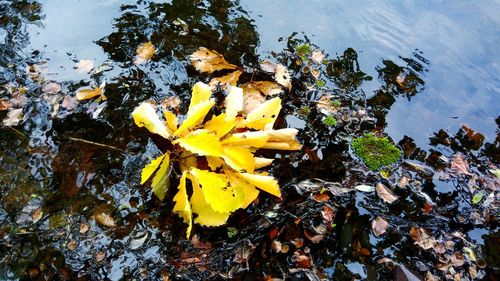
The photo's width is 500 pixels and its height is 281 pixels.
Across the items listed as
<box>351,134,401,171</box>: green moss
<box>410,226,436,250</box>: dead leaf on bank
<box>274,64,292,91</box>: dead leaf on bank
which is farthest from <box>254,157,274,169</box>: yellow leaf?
<box>410,226,436,250</box>: dead leaf on bank

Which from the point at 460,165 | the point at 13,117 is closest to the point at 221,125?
the point at 13,117

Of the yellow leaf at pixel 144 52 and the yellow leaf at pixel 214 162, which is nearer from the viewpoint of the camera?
the yellow leaf at pixel 214 162

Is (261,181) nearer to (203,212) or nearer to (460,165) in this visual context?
(203,212)

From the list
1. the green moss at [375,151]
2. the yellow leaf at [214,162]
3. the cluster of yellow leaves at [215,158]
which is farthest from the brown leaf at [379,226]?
the yellow leaf at [214,162]

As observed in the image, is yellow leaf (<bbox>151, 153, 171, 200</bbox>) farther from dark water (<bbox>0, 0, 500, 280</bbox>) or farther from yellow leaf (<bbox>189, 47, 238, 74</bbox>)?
yellow leaf (<bbox>189, 47, 238, 74</bbox>)

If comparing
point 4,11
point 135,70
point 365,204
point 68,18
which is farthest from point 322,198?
point 4,11

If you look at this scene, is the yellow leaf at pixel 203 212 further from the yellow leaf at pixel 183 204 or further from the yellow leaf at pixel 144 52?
the yellow leaf at pixel 144 52
